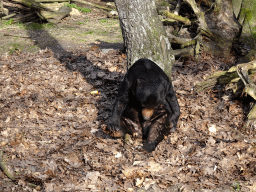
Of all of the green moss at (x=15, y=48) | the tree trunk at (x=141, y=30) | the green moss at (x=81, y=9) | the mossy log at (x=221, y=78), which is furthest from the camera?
the green moss at (x=81, y=9)

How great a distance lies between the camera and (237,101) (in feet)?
15.6

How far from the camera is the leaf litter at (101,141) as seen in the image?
3.24m

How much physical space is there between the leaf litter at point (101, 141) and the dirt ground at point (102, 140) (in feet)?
0.04

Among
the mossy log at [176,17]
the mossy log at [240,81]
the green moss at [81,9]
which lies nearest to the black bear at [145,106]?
the mossy log at [240,81]

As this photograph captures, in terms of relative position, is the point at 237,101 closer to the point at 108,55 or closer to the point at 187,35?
the point at 187,35

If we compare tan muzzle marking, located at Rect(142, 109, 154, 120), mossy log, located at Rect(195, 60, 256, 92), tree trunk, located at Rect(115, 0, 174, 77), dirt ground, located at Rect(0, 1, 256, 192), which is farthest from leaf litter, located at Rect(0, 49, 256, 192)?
tree trunk, located at Rect(115, 0, 174, 77)

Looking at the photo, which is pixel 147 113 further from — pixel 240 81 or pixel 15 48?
pixel 15 48

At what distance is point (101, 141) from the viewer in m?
4.05

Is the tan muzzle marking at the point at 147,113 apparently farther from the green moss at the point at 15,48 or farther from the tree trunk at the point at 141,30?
the green moss at the point at 15,48

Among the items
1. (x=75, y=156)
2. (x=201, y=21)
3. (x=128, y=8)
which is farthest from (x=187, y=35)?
(x=75, y=156)

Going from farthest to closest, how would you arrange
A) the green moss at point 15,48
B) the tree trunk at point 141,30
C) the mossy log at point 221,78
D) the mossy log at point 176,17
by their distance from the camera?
the green moss at point 15,48 < the mossy log at point 176,17 < the mossy log at point 221,78 < the tree trunk at point 141,30

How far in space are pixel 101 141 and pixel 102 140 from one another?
0.03 metres

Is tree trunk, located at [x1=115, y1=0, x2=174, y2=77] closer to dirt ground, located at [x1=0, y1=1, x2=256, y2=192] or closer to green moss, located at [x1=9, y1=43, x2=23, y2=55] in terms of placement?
dirt ground, located at [x1=0, y1=1, x2=256, y2=192]

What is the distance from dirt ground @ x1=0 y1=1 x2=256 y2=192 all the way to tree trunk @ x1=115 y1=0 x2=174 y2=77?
1178 mm
